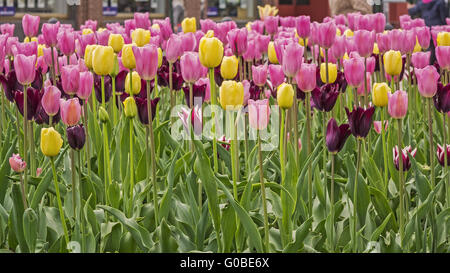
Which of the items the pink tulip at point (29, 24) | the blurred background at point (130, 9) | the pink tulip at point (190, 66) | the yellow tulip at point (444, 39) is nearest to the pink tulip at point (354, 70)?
the pink tulip at point (190, 66)

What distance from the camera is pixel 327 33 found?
7.05ft

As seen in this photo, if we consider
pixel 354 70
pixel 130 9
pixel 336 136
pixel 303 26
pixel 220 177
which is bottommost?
pixel 220 177

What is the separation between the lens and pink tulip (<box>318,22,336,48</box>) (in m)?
2.13

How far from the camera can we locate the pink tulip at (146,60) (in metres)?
1.55

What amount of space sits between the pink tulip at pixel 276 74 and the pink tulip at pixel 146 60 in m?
0.40

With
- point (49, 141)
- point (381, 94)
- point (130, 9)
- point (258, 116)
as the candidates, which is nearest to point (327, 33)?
point (381, 94)

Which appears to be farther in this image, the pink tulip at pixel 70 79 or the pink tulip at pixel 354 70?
the pink tulip at pixel 354 70

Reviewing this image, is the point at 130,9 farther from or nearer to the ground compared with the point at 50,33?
farther from the ground

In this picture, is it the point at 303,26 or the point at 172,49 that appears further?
the point at 303,26

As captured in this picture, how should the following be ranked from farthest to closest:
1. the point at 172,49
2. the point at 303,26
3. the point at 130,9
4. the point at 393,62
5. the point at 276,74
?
the point at 130,9, the point at 303,26, the point at 172,49, the point at 276,74, the point at 393,62

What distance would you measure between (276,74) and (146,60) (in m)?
0.44

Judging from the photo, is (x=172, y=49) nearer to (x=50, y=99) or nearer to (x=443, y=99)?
(x=50, y=99)

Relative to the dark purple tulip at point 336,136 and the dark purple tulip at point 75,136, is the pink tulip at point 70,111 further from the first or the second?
the dark purple tulip at point 336,136
